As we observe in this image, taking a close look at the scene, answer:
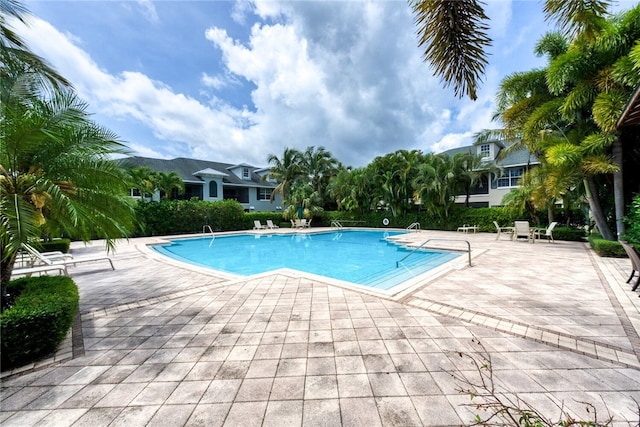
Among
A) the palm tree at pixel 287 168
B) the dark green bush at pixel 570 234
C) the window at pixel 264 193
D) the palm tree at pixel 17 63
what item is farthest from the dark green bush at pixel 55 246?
the window at pixel 264 193

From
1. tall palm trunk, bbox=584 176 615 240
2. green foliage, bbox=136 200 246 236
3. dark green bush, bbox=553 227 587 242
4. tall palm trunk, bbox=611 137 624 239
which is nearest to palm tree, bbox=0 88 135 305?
green foliage, bbox=136 200 246 236

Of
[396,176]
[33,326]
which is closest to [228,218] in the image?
[396,176]

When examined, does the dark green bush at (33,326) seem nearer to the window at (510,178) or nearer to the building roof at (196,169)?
the building roof at (196,169)

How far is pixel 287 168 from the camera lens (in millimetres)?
26750

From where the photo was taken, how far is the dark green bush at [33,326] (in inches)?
104

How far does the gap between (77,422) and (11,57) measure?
644 cm

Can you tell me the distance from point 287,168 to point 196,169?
10795 mm

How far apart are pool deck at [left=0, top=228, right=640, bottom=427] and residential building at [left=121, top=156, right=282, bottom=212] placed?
77.3 ft

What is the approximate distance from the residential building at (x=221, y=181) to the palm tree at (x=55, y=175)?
72.5 feet

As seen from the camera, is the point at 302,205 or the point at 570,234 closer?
the point at 570,234

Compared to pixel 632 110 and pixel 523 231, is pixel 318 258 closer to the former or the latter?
pixel 632 110

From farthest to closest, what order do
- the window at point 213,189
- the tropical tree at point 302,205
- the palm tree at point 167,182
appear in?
the window at point 213,189 → the tropical tree at point 302,205 → the palm tree at point 167,182

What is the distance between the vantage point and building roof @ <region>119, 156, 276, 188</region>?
26.2m

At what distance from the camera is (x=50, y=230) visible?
442 cm
